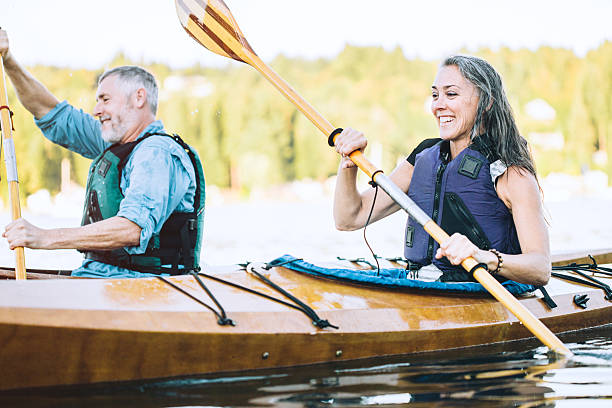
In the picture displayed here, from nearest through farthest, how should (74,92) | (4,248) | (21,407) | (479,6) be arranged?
(21,407) < (4,248) < (74,92) < (479,6)

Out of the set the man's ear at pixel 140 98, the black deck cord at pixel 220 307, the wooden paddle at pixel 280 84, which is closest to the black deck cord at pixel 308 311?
the black deck cord at pixel 220 307

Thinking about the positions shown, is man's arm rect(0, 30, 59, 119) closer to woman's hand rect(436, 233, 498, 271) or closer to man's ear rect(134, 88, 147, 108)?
man's ear rect(134, 88, 147, 108)

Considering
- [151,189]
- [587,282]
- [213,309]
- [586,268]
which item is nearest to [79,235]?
[151,189]

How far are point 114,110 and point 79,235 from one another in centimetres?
79

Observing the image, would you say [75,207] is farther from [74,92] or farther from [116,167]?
[116,167]

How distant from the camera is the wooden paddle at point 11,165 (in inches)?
136

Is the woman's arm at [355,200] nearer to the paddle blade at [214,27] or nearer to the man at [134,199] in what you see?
the man at [134,199]

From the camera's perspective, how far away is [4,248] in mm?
14328

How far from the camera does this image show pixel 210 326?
2.97m

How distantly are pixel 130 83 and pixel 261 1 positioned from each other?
50.3 meters

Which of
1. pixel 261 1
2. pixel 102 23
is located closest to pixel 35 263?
pixel 102 23

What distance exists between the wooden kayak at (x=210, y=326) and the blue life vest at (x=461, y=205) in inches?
11.1

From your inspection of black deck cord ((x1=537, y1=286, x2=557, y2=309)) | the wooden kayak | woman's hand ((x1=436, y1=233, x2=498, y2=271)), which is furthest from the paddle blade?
black deck cord ((x1=537, y1=286, x2=557, y2=309))

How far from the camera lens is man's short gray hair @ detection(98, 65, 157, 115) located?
147 inches
